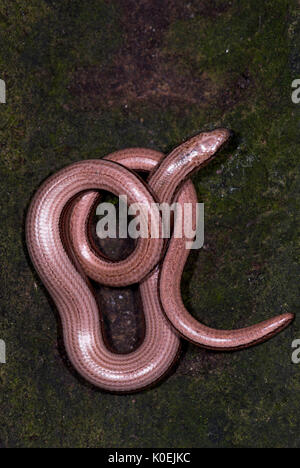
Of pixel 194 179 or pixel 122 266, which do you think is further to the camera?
pixel 194 179

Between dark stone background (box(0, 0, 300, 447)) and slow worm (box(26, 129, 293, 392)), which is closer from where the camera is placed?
slow worm (box(26, 129, 293, 392))

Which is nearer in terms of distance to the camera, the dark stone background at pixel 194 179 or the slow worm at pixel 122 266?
the slow worm at pixel 122 266

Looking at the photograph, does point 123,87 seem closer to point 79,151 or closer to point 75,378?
point 79,151

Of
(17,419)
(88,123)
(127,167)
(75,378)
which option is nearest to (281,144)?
(127,167)

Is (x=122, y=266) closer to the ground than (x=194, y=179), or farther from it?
closer to the ground
